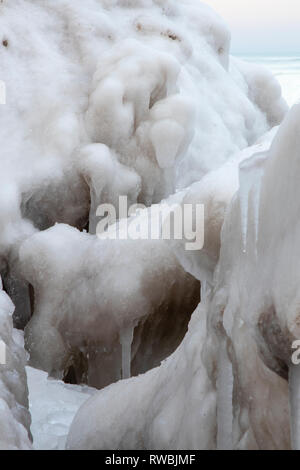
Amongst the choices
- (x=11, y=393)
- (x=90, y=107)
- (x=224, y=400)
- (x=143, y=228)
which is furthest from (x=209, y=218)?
(x=90, y=107)

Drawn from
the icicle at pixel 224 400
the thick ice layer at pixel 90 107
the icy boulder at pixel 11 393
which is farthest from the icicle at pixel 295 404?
the thick ice layer at pixel 90 107

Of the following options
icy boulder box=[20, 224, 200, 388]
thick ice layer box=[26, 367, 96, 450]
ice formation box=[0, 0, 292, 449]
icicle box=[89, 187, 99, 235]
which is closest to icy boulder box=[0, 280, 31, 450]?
ice formation box=[0, 0, 292, 449]

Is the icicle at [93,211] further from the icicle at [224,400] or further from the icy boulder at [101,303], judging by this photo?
the icicle at [224,400]

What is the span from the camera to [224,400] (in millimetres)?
1385

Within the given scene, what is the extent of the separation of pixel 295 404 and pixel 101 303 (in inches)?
51.5

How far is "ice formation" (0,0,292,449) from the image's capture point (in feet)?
4.18

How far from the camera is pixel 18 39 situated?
3143 millimetres

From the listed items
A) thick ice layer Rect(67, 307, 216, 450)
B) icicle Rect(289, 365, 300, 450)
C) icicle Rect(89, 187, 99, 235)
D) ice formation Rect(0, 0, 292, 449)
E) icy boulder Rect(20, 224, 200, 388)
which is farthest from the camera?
icicle Rect(89, 187, 99, 235)

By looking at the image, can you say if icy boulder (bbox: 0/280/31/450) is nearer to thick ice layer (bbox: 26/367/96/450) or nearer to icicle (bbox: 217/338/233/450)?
thick ice layer (bbox: 26/367/96/450)

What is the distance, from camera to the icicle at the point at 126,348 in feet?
7.72

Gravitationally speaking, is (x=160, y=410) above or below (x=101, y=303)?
below

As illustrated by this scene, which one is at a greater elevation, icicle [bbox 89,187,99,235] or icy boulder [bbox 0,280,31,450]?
icicle [bbox 89,187,99,235]

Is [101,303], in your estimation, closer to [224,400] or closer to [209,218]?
[209,218]
